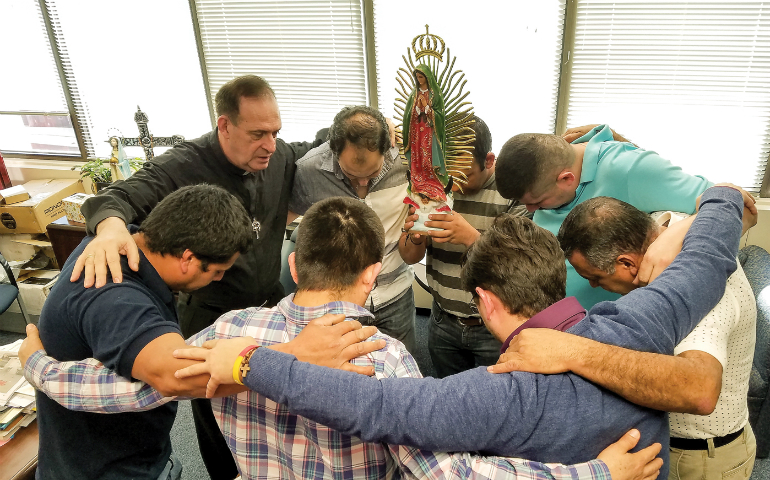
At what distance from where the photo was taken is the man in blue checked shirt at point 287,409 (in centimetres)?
102

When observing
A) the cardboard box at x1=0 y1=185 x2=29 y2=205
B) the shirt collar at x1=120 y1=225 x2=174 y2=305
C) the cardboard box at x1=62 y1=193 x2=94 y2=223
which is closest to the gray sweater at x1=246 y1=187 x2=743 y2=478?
the shirt collar at x1=120 y1=225 x2=174 y2=305

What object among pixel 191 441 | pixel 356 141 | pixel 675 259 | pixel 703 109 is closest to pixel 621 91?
pixel 703 109

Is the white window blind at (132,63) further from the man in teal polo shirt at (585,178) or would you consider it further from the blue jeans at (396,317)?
the man in teal polo shirt at (585,178)

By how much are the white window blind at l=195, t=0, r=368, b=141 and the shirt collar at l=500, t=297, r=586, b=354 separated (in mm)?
2889

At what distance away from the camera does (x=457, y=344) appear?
220cm

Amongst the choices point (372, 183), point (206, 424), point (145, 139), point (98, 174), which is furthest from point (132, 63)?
point (206, 424)

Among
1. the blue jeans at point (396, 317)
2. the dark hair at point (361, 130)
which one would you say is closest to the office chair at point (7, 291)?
the blue jeans at point (396, 317)

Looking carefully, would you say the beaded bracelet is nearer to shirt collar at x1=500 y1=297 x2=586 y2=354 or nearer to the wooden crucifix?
shirt collar at x1=500 y1=297 x2=586 y2=354

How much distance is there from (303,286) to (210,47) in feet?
10.9

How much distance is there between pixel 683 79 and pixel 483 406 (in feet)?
9.99

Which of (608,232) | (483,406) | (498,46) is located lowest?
(483,406)

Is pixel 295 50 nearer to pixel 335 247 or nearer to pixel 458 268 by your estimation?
pixel 458 268

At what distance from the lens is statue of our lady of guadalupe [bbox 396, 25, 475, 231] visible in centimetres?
161

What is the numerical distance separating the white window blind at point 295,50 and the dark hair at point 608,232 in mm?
2568
